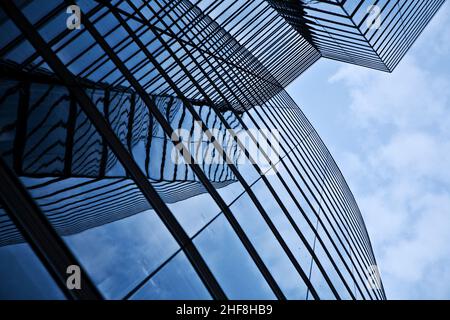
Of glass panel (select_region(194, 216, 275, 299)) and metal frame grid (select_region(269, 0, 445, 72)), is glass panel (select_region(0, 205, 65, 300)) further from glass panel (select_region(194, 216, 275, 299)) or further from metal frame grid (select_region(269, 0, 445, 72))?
metal frame grid (select_region(269, 0, 445, 72))

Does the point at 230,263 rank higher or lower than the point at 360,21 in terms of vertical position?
lower

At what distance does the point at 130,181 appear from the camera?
231 inches

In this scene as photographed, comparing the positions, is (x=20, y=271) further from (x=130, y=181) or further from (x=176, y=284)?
(x=130, y=181)

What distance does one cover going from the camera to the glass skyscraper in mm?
4238

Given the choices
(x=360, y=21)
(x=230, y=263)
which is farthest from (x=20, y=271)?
(x=360, y=21)

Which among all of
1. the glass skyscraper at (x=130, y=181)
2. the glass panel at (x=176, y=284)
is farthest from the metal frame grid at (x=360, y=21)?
the glass panel at (x=176, y=284)

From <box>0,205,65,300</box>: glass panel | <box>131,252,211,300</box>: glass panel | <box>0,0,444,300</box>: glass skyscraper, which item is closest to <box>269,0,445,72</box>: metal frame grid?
<box>0,0,444,300</box>: glass skyscraper

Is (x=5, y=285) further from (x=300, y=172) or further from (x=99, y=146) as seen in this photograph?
(x=300, y=172)

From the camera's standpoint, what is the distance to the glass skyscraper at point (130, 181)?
424cm

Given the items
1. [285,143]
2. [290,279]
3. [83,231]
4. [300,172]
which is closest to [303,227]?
[290,279]

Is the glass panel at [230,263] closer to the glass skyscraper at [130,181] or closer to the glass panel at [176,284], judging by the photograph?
the glass skyscraper at [130,181]

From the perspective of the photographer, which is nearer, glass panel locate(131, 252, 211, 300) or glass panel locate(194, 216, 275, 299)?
glass panel locate(131, 252, 211, 300)

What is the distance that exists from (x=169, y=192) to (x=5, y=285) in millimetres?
3113
